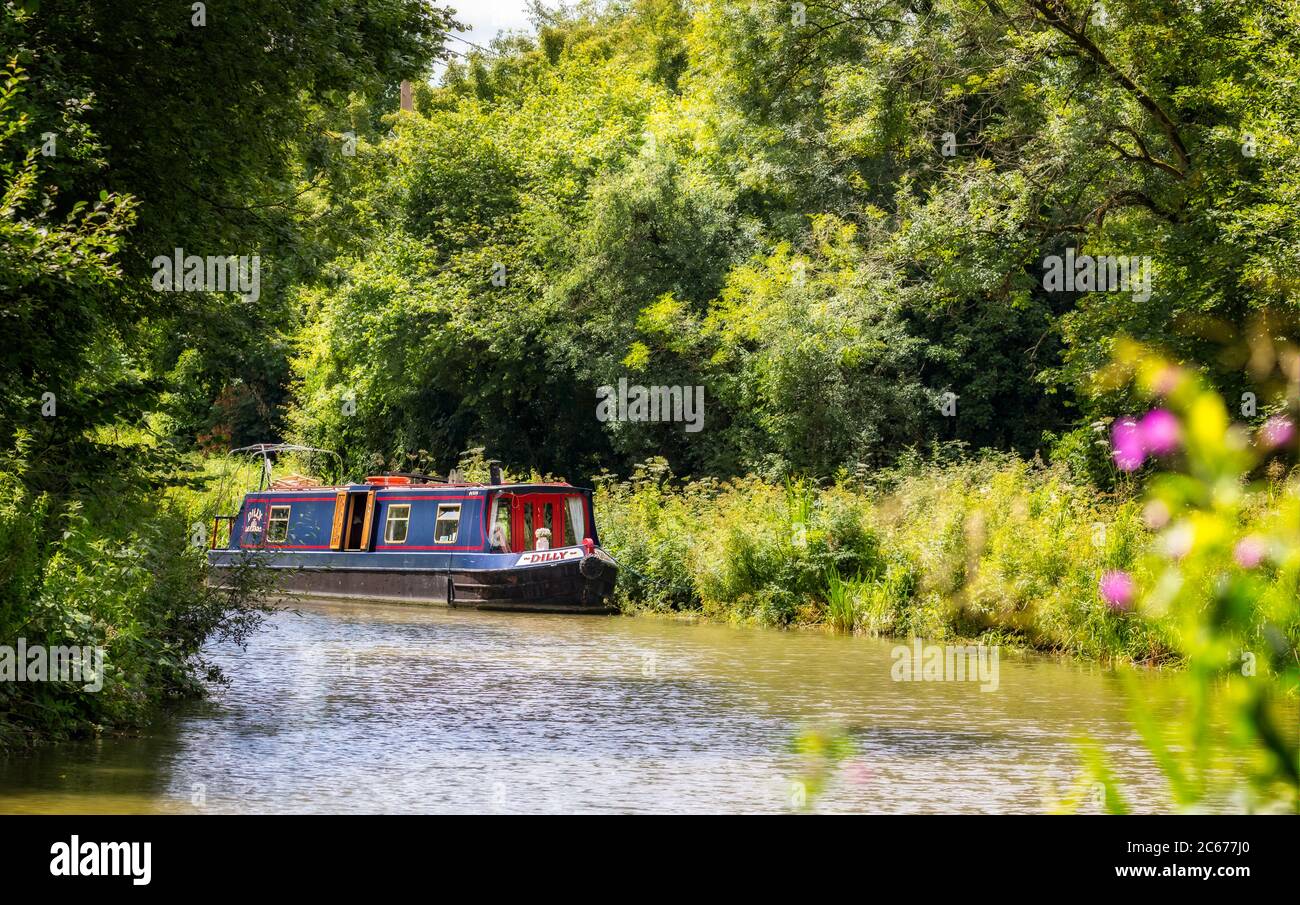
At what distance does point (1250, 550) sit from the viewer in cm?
127

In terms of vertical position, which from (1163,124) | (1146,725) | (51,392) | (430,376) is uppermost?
(1163,124)

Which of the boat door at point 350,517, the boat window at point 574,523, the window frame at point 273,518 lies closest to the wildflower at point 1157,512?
the boat window at point 574,523

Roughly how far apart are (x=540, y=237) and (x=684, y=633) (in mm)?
14883

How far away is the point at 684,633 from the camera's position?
2100cm

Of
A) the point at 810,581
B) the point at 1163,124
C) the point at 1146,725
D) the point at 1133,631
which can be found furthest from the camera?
the point at 810,581

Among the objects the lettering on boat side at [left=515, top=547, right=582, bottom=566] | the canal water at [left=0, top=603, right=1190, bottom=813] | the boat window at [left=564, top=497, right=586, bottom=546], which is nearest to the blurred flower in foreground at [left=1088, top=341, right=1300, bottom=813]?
the canal water at [left=0, top=603, right=1190, bottom=813]

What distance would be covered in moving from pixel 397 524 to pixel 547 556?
416cm

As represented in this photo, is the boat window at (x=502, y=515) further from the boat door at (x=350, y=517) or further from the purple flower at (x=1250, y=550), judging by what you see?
the purple flower at (x=1250, y=550)

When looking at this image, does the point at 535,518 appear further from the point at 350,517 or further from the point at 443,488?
the point at 350,517

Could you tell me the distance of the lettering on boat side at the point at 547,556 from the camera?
24703mm

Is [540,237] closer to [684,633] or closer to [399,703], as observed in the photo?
[684,633]

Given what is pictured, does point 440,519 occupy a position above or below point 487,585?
above
